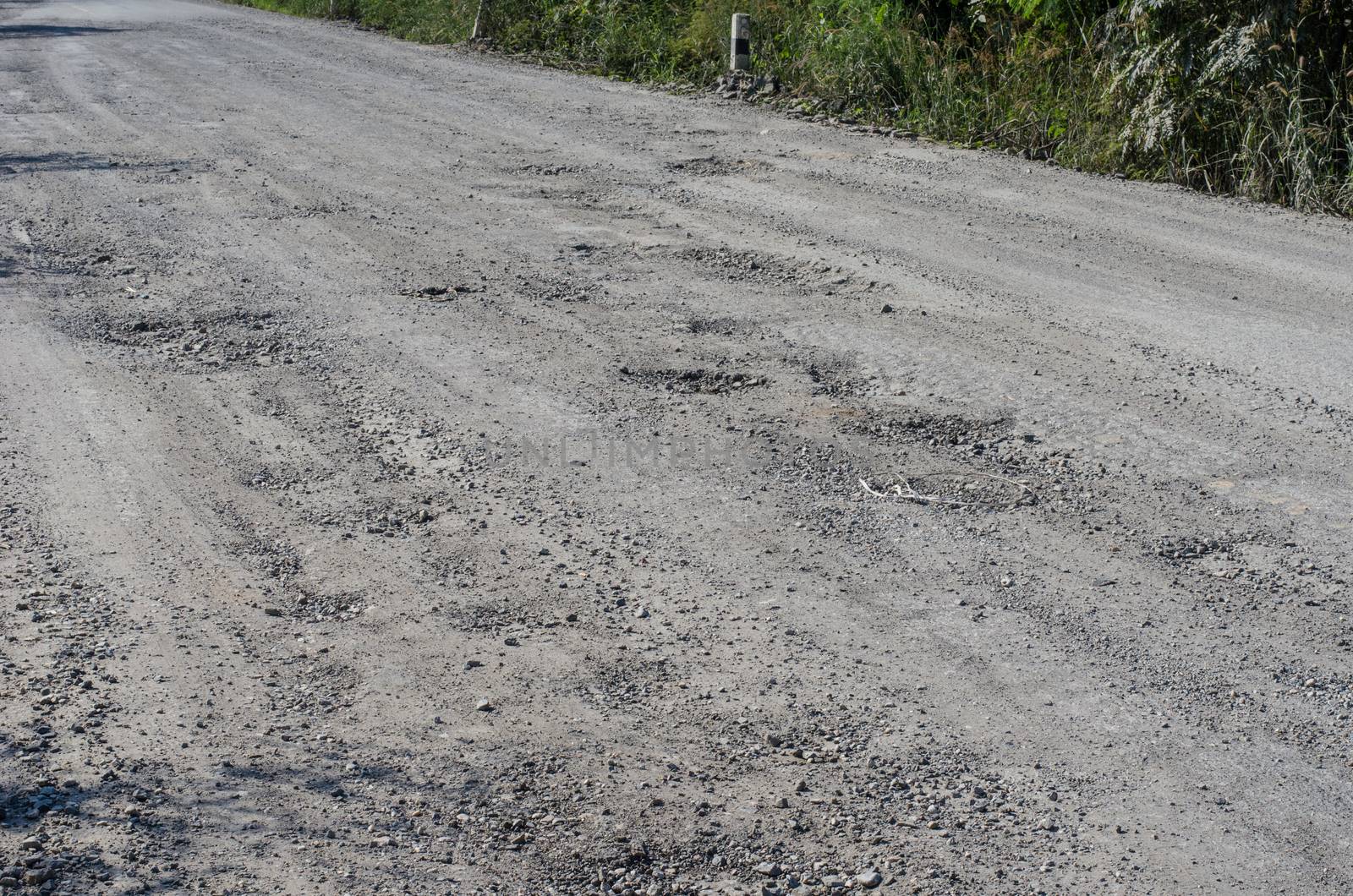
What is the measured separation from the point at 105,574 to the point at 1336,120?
8527mm

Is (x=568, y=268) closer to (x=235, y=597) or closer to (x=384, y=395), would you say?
(x=384, y=395)

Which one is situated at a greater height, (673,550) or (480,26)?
(480,26)

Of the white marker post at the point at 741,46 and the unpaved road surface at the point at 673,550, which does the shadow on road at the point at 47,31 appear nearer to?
the white marker post at the point at 741,46

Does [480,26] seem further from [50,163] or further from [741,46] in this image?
[50,163]

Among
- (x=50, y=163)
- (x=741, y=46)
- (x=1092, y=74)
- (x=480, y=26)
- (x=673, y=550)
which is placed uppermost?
(x=480, y=26)

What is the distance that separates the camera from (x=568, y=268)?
7.39 metres

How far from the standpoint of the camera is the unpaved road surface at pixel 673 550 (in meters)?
2.92

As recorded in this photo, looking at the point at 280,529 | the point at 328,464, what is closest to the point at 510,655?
the point at 280,529

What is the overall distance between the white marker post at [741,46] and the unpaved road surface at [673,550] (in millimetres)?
6363

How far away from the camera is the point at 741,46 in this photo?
47.6 ft

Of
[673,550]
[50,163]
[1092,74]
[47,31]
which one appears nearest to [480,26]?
[47,31]

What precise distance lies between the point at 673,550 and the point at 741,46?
11344mm

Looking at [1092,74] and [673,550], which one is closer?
[673,550]

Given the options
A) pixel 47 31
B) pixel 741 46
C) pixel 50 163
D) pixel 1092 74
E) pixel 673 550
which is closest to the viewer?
pixel 673 550
